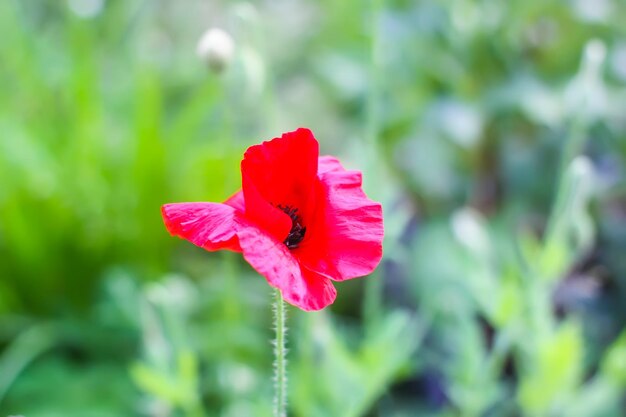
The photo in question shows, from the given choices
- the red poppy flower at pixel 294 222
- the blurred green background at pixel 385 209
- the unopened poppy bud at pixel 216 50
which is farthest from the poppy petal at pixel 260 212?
the blurred green background at pixel 385 209

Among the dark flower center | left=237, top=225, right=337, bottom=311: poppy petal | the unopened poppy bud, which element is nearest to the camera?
left=237, top=225, right=337, bottom=311: poppy petal

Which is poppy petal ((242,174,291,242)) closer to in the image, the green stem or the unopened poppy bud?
the green stem

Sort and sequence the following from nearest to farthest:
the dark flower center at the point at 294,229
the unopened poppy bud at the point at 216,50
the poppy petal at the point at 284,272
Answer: the poppy petal at the point at 284,272
the dark flower center at the point at 294,229
the unopened poppy bud at the point at 216,50

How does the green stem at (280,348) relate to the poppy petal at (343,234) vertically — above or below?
→ below

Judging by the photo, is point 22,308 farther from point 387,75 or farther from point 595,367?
point 595,367

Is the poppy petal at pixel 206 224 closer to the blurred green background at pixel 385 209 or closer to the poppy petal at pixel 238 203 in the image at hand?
the poppy petal at pixel 238 203

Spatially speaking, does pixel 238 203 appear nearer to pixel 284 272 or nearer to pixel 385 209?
pixel 284 272

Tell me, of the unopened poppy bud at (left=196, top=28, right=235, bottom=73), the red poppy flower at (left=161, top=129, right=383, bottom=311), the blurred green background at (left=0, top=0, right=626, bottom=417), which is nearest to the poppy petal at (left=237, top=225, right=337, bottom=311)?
the red poppy flower at (left=161, top=129, right=383, bottom=311)
